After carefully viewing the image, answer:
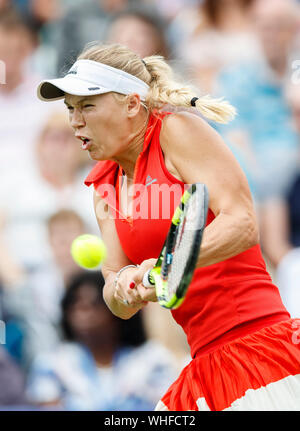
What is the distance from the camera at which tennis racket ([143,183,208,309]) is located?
2236 mm

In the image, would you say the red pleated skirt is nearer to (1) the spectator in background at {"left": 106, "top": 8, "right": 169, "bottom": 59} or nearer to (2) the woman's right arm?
(2) the woman's right arm

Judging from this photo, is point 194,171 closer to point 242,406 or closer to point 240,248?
point 240,248

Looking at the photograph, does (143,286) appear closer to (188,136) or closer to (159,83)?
(188,136)

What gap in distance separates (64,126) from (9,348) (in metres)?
1.84

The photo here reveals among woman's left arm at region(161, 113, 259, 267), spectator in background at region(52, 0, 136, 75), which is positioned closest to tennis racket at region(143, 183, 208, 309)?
woman's left arm at region(161, 113, 259, 267)

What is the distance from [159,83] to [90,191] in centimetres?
268

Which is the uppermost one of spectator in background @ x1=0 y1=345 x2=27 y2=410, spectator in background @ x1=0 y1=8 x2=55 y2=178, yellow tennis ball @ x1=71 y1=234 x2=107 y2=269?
spectator in background @ x1=0 y1=8 x2=55 y2=178

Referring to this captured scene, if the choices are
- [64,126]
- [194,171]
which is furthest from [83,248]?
[64,126]

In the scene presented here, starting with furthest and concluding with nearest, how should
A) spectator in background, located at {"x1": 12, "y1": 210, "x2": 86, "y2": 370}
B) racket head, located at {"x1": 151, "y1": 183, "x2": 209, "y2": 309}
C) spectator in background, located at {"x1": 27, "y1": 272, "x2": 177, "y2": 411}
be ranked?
spectator in background, located at {"x1": 12, "y1": 210, "x2": 86, "y2": 370} < spectator in background, located at {"x1": 27, "y1": 272, "x2": 177, "y2": 411} < racket head, located at {"x1": 151, "y1": 183, "x2": 209, "y2": 309}

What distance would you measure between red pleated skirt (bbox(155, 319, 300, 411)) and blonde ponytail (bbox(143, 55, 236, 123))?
866 mm

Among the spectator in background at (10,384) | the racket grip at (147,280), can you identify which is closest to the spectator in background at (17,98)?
the spectator in background at (10,384)

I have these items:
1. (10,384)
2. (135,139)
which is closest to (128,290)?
(135,139)

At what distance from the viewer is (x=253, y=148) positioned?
5.34 metres

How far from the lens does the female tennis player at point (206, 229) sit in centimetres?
262
